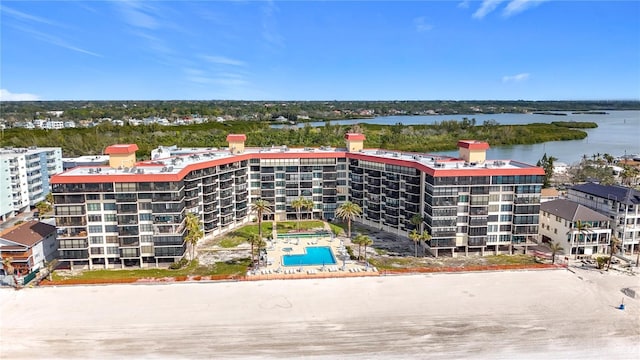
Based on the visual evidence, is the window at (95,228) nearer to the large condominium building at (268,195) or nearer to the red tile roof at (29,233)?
the large condominium building at (268,195)

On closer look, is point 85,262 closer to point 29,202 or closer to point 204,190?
point 204,190

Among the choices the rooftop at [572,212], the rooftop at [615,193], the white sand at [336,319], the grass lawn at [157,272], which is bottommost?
the white sand at [336,319]

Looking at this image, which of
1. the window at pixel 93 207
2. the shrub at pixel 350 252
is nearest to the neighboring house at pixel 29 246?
the window at pixel 93 207

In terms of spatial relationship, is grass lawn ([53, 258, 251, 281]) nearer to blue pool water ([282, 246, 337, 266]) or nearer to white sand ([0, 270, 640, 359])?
white sand ([0, 270, 640, 359])

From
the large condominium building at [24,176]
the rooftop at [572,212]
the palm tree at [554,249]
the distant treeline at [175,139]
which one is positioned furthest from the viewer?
the distant treeline at [175,139]

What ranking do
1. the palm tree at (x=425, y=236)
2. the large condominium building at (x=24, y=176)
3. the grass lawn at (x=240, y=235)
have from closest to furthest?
the palm tree at (x=425, y=236), the grass lawn at (x=240, y=235), the large condominium building at (x=24, y=176)
